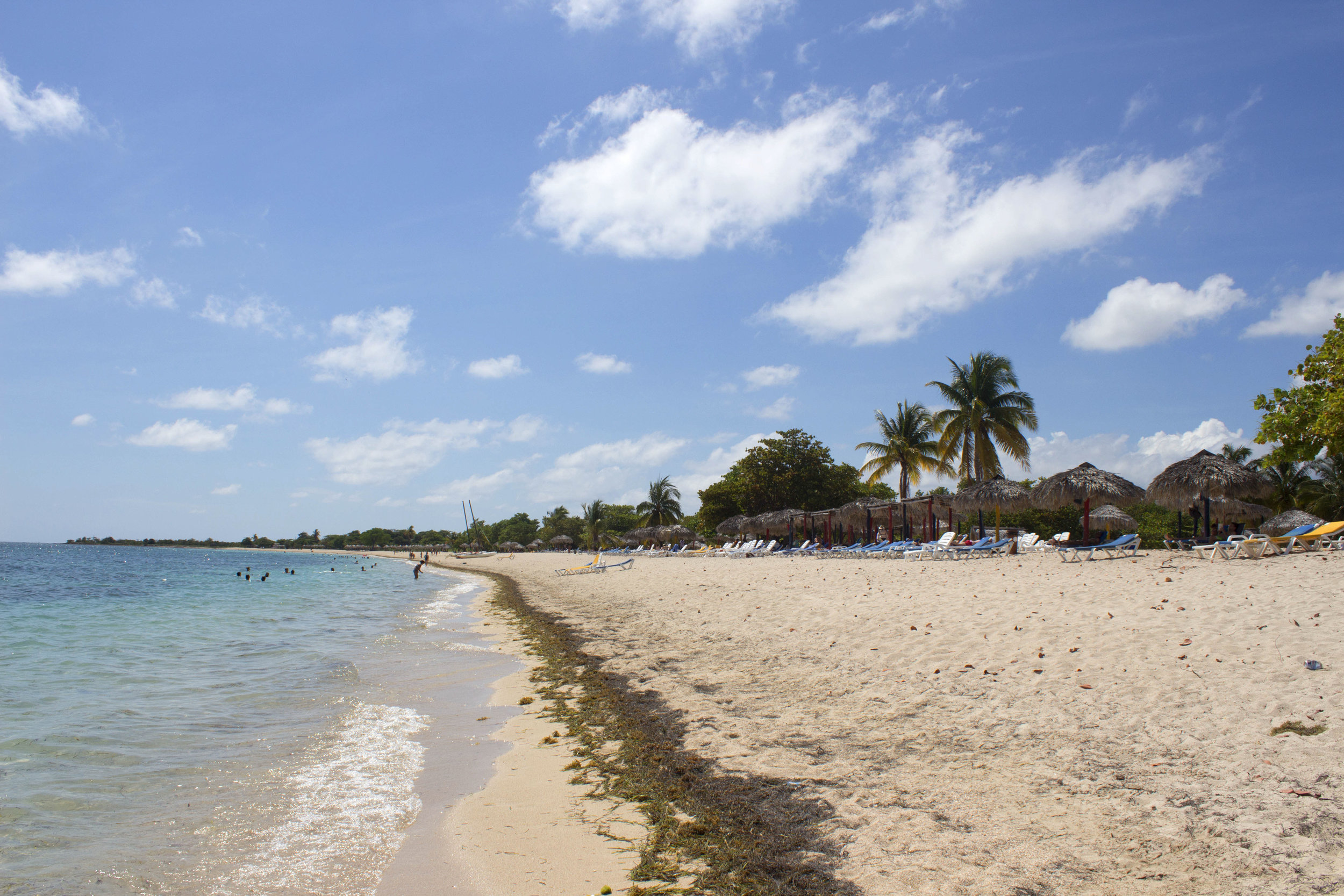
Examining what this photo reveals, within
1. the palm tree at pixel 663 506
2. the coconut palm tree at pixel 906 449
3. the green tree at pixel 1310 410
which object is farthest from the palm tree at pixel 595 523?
the green tree at pixel 1310 410

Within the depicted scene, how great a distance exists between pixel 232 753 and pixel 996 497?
2019cm

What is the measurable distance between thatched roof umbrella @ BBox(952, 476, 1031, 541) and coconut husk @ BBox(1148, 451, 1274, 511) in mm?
3883

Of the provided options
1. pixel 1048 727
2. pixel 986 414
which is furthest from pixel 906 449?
pixel 1048 727

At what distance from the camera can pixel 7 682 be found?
8898 millimetres

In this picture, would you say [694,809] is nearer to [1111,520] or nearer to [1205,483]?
[1205,483]

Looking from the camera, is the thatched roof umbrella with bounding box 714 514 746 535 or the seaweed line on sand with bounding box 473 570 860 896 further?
the thatched roof umbrella with bounding box 714 514 746 535

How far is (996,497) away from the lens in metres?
20.8

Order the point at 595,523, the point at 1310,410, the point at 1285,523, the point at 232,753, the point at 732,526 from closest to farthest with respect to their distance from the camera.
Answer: the point at 232,753 < the point at 1310,410 < the point at 1285,523 < the point at 732,526 < the point at 595,523

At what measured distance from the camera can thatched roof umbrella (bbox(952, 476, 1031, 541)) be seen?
20641mm

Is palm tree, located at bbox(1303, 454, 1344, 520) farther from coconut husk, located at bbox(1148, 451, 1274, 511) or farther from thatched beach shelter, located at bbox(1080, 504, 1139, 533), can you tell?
coconut husk, located at bbox(1148, 451, 1274, 511)

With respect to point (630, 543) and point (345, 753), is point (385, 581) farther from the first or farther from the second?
point (345, 753)

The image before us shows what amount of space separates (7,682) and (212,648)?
3124 millimetres

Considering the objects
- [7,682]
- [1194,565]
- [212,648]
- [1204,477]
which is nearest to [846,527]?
[1204,477]

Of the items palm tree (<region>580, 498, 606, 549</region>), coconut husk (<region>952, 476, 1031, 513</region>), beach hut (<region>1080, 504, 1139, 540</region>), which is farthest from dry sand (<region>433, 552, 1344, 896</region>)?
palm tree (<region>580, 498, 606, 549</region>)
